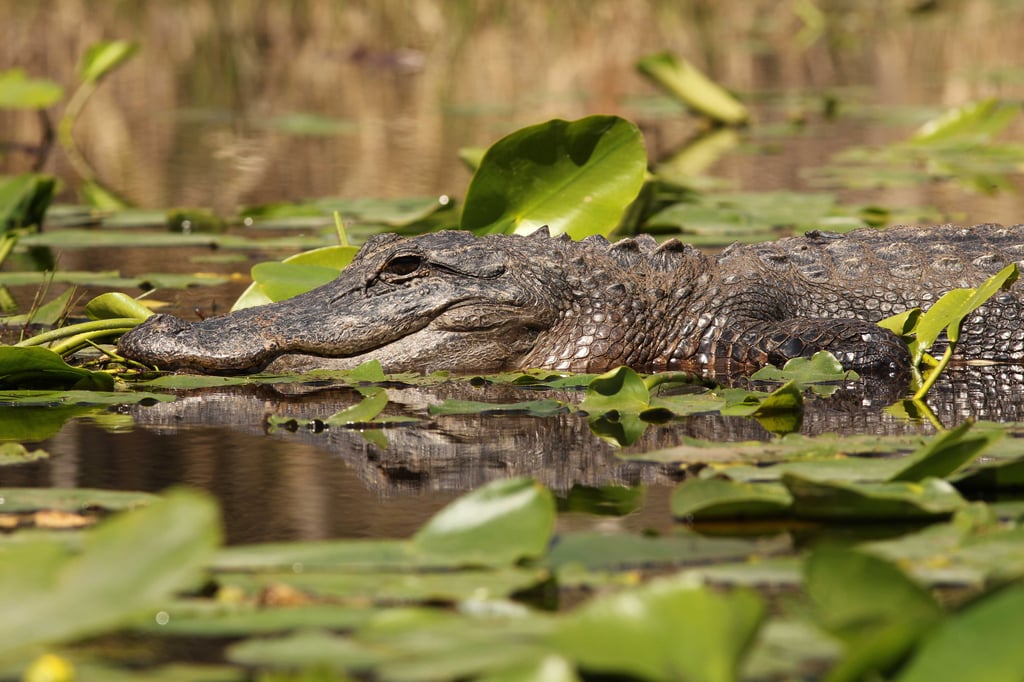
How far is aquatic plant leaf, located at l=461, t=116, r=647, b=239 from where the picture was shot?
240 inches

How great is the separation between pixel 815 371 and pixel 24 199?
3965 mm

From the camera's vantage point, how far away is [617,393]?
4.43 meters

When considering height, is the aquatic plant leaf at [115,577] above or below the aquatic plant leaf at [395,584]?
above

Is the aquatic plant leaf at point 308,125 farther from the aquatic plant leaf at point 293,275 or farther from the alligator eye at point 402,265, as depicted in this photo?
the alligator eye at point 402,265

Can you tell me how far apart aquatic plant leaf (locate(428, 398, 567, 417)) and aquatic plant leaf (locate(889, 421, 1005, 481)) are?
146 centimetres

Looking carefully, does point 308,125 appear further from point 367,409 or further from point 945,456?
point 945,456

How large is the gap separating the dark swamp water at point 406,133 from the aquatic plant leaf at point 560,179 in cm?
130

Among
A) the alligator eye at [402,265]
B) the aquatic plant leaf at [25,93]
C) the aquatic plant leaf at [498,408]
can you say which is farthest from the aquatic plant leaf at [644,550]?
the aquatic plant leaf at [25,93]

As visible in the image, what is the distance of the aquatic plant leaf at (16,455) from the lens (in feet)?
12.5

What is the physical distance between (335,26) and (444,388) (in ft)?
55.0

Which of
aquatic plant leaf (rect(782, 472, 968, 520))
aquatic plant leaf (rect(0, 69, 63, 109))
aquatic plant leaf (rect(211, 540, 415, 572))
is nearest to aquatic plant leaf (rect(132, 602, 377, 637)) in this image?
aquatic plant leaf (rect(211, 540, 415, 572))

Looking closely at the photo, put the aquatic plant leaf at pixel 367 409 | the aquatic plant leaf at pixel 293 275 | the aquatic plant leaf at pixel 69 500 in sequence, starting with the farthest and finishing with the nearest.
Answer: the aquatic plant leaf at pixel 293 275 → the aquatic plant leaf at pixel 367 409 → the aquatic plant leaf at pixel 69 500

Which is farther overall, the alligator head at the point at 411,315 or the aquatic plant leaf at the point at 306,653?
the alligator head at the point at 411,315

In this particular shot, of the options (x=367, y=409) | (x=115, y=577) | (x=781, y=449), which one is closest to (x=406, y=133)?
(x=367, y=409)
